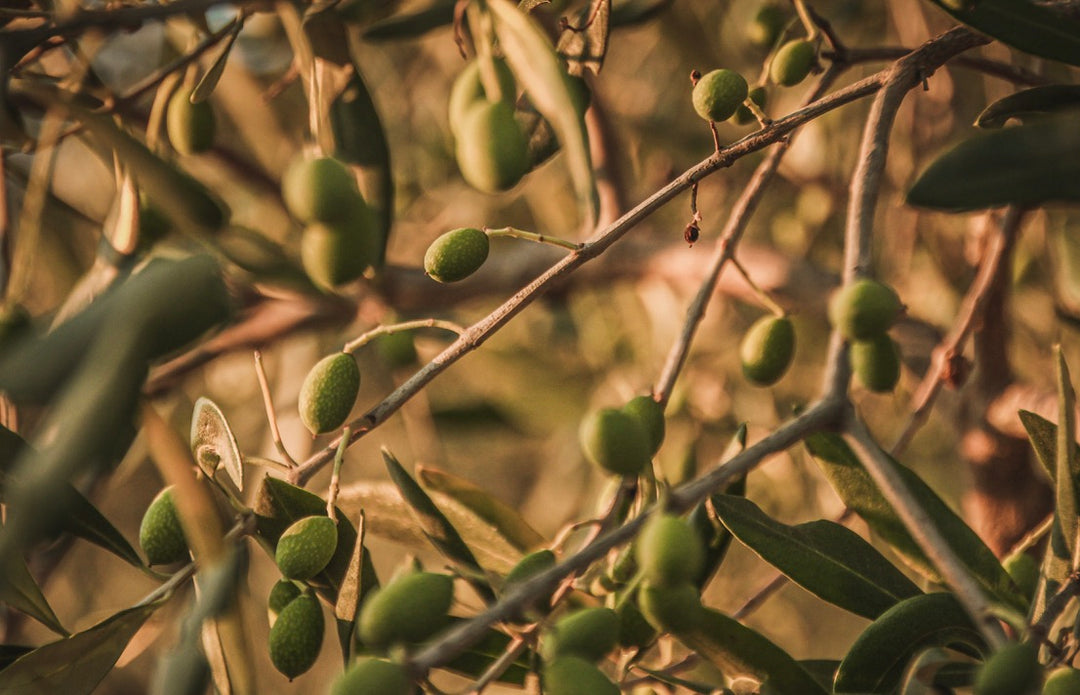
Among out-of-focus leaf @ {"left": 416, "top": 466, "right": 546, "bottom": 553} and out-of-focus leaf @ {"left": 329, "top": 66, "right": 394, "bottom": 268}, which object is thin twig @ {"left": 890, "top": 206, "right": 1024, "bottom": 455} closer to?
out-of-focus leaf @ {"left": 416, "top": 466, "right": 546, "bottom": 553}

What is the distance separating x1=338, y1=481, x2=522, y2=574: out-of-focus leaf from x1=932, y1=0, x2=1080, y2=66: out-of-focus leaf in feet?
1.75

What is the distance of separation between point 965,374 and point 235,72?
4.46ft

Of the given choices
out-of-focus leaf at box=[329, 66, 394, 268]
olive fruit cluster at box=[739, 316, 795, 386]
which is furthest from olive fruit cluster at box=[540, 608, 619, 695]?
out-of-focus leaf at box=[329, 66, 394, 268]

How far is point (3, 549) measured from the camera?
1.45 ft

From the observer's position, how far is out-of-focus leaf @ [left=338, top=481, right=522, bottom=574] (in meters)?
0.87

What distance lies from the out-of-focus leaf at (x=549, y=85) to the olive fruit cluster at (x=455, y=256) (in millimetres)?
79

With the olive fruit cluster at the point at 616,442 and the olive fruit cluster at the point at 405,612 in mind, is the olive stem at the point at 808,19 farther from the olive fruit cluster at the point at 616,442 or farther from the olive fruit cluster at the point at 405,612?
the olive fruit cluster at the point at 405,612

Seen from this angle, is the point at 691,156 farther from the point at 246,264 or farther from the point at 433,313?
the point at 246,264

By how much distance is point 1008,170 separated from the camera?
0.53 meters

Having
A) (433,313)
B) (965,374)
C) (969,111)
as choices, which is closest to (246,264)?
(965,374)

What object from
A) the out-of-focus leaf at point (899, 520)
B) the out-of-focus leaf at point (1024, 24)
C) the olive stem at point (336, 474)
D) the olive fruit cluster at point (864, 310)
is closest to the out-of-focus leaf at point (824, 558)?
the out-of-focus leaf at point (899, 520)

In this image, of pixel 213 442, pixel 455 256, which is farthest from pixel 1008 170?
pixel 213 442

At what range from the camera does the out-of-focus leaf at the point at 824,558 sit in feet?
2.37

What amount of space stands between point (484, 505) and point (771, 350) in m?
0.28
